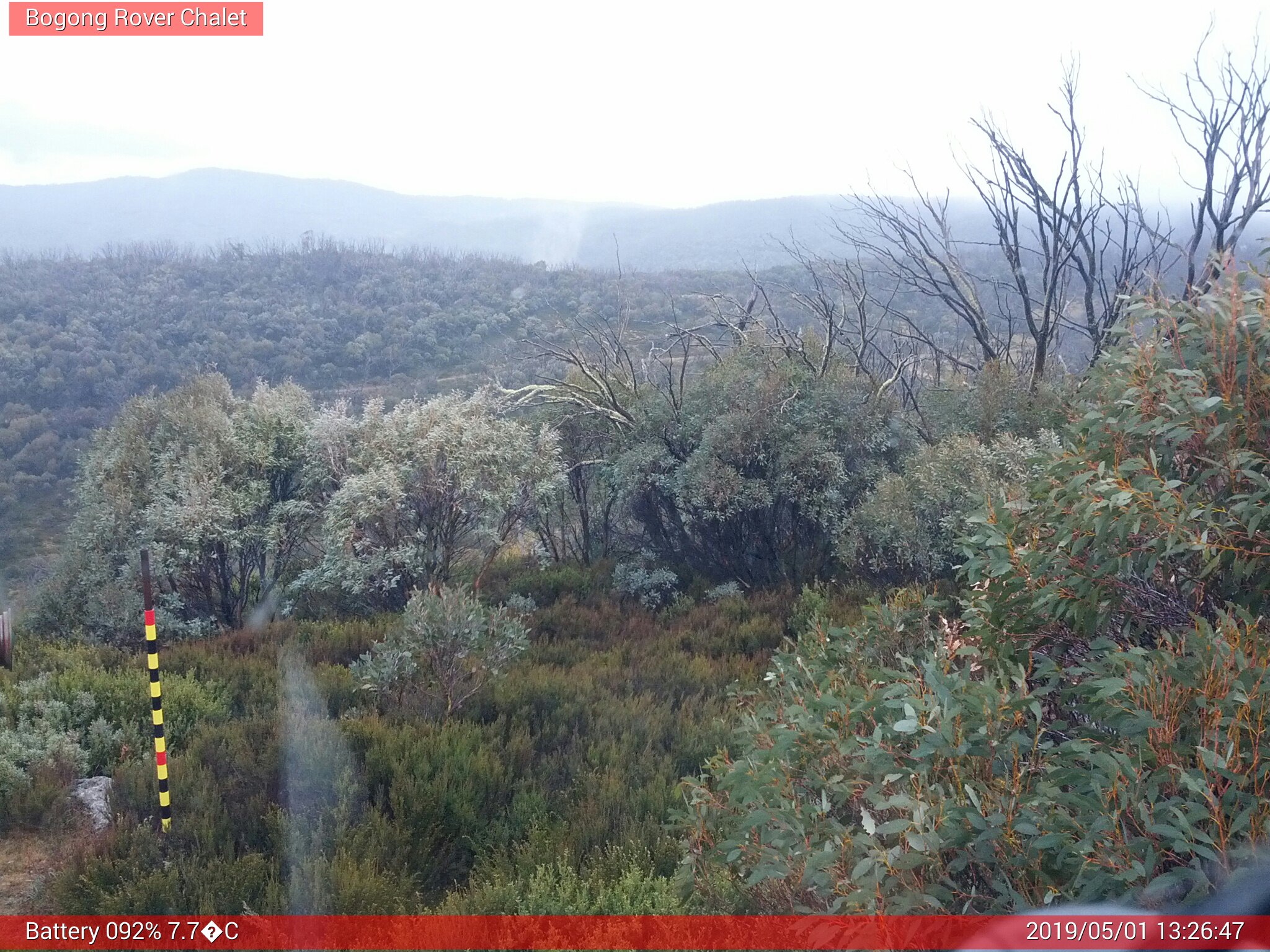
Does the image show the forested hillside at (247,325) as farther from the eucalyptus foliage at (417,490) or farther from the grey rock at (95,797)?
the grey rock at (95,797)

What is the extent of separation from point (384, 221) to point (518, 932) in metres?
83.4

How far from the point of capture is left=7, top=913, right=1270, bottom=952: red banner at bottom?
2133 millimetres

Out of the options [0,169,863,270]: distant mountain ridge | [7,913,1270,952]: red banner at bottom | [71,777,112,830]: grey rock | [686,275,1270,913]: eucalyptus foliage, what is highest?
[0,169,863,270]: distant mountain ridge

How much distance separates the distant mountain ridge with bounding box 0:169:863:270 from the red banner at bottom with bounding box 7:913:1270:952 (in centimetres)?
4526

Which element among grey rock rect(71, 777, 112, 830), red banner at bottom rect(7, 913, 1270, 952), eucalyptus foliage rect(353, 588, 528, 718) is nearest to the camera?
red banner at bottom rect(7, 913, 1270, 952)

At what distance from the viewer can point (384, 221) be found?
259 ft

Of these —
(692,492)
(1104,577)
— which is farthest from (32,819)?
(692,492)

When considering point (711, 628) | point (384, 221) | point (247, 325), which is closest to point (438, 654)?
point (711, 628)

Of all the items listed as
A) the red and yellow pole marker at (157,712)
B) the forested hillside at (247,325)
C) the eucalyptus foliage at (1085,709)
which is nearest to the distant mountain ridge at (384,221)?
the forested hillside at (247,325)

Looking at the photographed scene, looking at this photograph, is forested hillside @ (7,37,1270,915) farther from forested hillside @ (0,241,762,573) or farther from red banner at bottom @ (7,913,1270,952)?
forested hillside @ (0,241,762,573)

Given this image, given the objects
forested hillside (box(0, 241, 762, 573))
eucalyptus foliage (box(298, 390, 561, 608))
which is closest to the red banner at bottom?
eucalyptus foliage (box(298, 390, 561, 608))

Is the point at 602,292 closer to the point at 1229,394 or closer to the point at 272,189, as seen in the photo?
the point at 1229,394

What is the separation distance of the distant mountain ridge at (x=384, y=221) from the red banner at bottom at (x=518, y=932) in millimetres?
45256

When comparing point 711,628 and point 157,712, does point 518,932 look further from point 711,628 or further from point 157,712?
point 711,628
